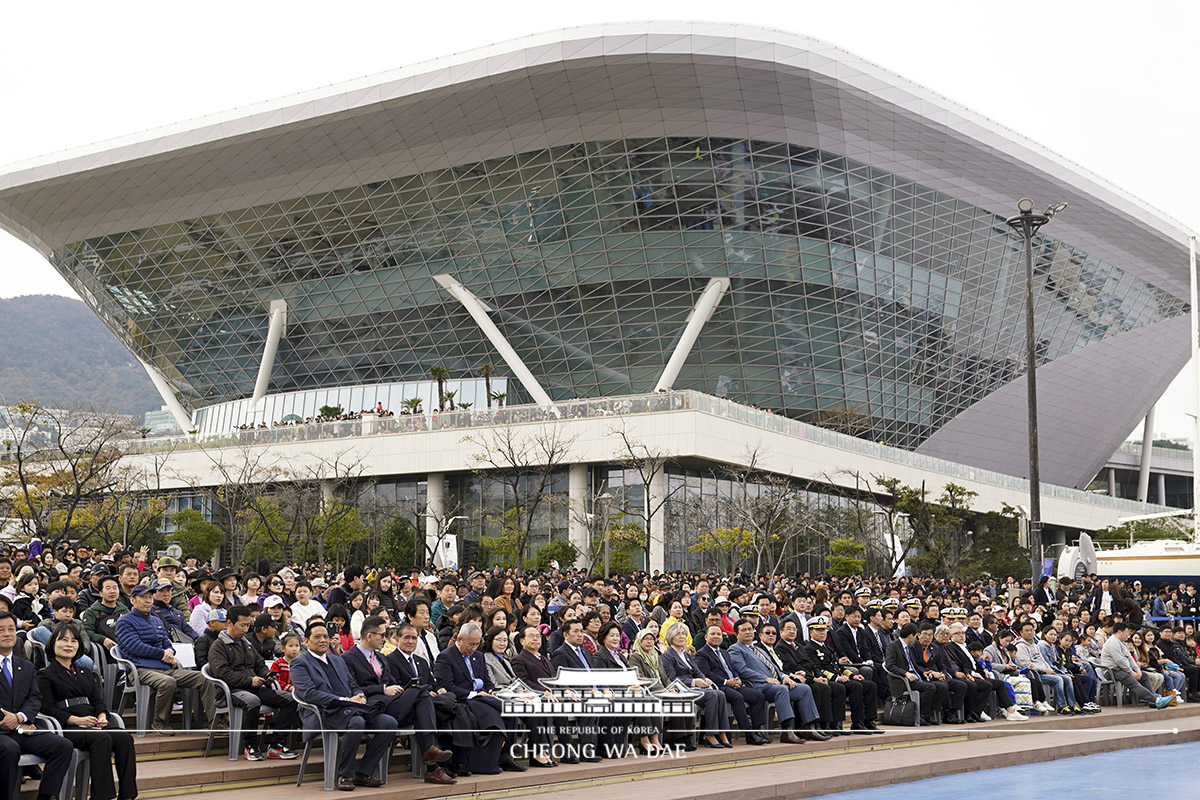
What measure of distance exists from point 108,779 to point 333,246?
55501 mm

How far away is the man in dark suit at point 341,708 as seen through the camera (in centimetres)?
957

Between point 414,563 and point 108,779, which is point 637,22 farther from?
point 108,779

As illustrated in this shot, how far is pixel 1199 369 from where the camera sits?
4259 centimetres

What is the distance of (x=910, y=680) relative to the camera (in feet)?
49.2

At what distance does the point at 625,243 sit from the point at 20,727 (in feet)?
162

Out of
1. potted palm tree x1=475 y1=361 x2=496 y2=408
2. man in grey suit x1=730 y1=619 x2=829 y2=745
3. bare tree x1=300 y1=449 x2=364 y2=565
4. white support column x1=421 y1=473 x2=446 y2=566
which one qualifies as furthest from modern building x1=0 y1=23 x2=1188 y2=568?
man in grey suit x1=730 y1=619 x2=829 y2=745

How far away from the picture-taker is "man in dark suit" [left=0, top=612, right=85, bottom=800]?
7930 millimetres

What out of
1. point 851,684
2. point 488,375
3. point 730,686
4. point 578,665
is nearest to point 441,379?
point 488,375

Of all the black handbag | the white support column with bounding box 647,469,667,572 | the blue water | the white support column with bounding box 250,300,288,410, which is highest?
the white support column with bounding box 250,300,288,410

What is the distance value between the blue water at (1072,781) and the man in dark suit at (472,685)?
3312 millimetres

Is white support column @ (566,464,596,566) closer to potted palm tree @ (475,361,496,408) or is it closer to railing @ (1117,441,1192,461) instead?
potted palm tree @ (475,361,496,408)

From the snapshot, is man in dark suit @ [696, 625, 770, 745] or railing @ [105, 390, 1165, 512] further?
railing @ [105, 390, 1165, 512]

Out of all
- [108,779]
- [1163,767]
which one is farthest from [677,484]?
[108,779]

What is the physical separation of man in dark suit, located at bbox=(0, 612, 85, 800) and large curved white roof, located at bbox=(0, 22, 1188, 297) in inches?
1584
